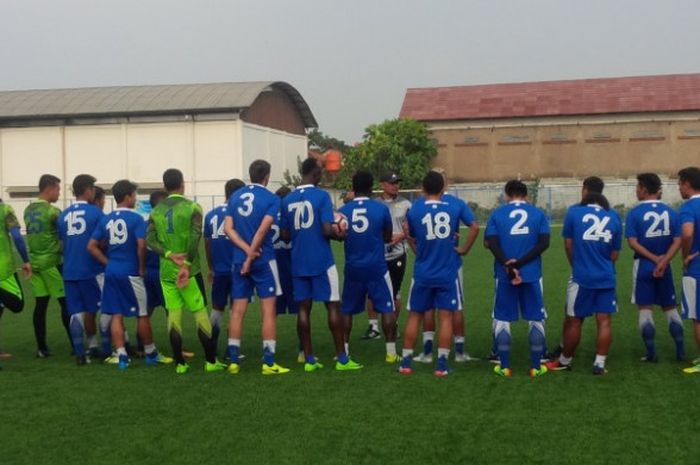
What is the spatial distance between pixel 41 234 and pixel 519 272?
5775 millimetres

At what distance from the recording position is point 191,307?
8375 mm

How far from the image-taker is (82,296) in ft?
30.4

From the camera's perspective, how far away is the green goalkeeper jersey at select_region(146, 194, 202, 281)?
27.4 feet

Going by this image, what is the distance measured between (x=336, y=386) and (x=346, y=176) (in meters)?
37.3

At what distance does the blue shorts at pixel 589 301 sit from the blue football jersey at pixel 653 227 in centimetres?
89

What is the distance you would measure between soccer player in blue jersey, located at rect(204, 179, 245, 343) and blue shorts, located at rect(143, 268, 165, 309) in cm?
65

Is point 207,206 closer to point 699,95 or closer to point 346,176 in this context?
point 346,176

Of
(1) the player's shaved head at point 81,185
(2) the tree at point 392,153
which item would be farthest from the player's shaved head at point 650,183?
(2) the tree at point 392,153

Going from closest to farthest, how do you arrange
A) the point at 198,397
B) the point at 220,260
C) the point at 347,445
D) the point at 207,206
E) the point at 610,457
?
the point at 610,457 < the point at 347,445 < the point at 198,397 < the point at 220,260 < the point at 207,206

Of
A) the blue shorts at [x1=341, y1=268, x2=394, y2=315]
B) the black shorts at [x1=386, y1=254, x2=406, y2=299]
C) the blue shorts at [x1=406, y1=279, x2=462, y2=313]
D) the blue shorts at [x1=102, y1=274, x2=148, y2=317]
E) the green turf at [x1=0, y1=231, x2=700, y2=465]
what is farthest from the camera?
the black shorts at [x1=386, y1=254, x2=406, y2=299]

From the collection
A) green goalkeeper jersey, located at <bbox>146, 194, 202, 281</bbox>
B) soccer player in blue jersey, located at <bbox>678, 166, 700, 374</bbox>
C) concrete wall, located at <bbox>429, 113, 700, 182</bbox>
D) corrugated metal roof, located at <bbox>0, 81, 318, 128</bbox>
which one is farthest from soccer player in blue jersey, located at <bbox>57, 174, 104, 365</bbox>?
concrete wall, located at <bbox>429, 113, 700, 182</bbox>

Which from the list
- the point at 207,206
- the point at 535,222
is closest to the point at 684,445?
the point at 535,222

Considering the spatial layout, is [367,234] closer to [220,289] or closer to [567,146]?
[220,289]

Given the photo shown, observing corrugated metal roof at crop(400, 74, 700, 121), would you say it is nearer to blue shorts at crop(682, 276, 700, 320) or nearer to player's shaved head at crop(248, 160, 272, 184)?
blue shorts at crop(682, 276, 700, 320)
